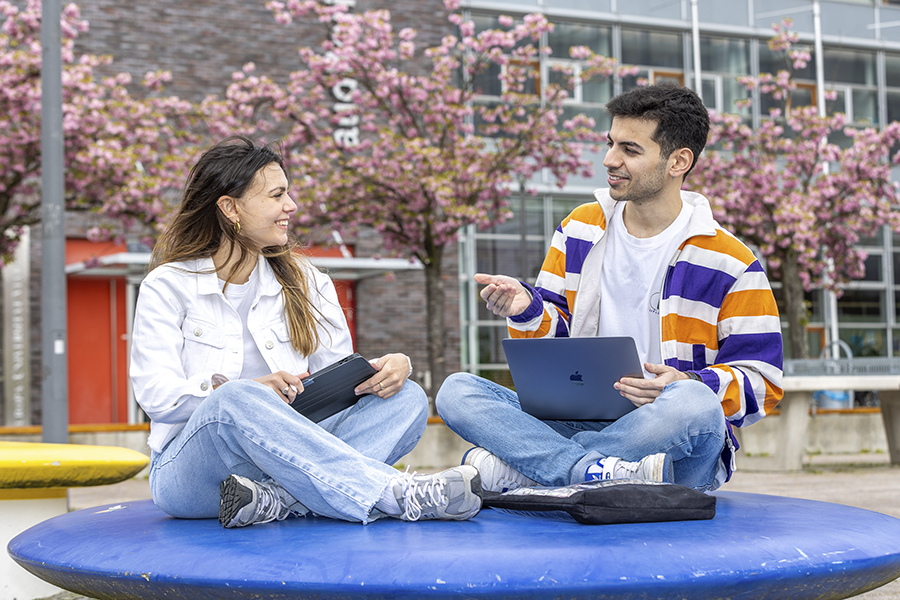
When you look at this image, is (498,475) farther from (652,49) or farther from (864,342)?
(864,342)

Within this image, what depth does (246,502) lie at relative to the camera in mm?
2646

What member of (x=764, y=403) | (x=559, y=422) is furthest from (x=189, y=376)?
(x=764, y=403)

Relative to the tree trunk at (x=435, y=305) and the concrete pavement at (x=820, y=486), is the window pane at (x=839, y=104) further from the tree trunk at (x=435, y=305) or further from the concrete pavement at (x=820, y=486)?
the tree trunk at (x=435, y=305)

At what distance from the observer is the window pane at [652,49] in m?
18.9

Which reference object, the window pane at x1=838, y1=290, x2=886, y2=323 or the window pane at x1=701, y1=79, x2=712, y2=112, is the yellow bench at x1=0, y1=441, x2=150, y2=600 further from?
the window pane at x1=838, y1=290, x2=886, y2=323

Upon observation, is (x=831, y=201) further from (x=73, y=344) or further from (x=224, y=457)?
(x=224, y=457)

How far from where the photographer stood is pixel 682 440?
2.87m

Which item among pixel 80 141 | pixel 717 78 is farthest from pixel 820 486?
pixel 717 78

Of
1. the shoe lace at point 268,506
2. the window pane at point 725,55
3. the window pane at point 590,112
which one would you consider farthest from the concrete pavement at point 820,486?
the window pane at point 725,55

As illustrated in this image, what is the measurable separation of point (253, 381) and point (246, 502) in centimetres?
34

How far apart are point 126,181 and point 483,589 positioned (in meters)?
10.1

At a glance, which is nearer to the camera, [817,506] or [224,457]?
[224,457]

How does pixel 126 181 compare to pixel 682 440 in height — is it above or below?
above

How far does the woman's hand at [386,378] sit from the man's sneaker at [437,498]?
1.48 ft
